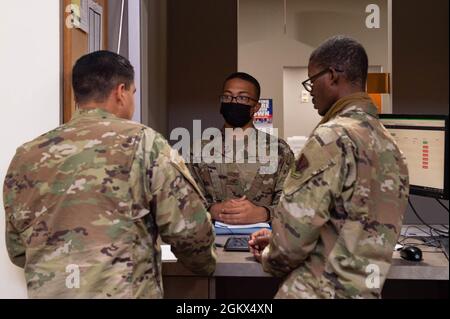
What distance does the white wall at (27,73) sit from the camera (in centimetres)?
172

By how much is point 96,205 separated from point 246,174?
1301mm

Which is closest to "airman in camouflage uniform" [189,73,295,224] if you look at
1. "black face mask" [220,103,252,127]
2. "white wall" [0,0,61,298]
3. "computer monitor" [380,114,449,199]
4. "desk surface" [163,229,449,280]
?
"black face mask" [220,103,252,127]

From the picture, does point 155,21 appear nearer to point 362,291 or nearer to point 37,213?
point 37,213

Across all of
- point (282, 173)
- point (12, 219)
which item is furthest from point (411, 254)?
point (12, 219)

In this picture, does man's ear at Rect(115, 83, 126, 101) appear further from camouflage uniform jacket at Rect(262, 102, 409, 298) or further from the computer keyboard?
the computer keyboard

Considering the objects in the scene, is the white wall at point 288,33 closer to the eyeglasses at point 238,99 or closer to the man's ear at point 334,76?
the eyeglasses at point 238,99

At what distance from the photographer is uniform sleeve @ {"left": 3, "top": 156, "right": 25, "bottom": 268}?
1.40 m

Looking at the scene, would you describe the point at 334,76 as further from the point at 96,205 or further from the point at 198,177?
the point at 198,177

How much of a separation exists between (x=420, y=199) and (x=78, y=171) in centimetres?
213

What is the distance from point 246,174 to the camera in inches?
101

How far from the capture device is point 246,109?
8.21 feet

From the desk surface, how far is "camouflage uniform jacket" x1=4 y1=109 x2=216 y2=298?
0.92 feet

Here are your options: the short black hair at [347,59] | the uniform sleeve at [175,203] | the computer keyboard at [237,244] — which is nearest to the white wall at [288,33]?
the computer keyboard at [237,244]

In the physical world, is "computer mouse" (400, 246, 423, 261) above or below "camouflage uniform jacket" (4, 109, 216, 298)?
below
